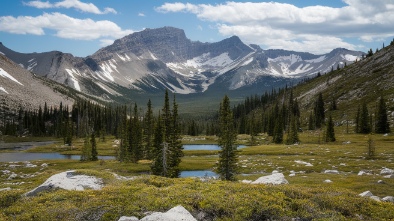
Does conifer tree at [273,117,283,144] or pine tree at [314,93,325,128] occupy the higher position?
pine tree at [314,93,325,128]

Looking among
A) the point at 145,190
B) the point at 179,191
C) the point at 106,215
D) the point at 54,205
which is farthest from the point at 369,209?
the point at 54,205

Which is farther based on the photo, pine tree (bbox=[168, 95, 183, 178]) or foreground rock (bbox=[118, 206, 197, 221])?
pine tree (bbox=[168, 95, 183, 178])

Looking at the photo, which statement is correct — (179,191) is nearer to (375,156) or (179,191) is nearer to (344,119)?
(375,156)

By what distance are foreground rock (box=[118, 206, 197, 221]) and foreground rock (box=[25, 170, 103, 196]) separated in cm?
918

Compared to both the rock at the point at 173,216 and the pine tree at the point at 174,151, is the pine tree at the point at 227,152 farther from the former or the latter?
the rock at the point at 173,216

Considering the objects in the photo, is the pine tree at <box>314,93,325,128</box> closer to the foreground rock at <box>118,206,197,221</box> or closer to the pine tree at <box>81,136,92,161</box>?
the pine tree at <box>81,136,92,161</box>

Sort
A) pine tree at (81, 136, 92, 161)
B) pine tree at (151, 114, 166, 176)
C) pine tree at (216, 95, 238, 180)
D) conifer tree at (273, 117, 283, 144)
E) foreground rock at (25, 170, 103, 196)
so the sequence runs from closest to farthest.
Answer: foreground rock at (25, 170, 103, 196), pine tree at (216, 95, 238, 180), pine tree at (151, 114, 166, 176), pine tree at (81, 136, 92, 161), conifer tree at (273, 117, 283, 144)

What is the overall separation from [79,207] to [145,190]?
4.64 meters

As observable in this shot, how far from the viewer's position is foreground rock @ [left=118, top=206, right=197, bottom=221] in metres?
16.2

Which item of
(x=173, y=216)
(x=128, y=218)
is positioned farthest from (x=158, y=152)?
(x=173, y=216)

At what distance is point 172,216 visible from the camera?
16375 mm

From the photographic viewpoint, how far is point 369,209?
63.7 ft

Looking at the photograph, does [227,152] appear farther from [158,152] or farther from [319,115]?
[319,115]

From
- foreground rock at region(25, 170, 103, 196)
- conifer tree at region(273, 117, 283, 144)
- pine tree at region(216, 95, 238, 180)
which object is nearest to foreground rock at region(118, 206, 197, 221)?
foreground rock at region(25, 170, 103, 196)
